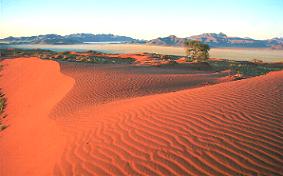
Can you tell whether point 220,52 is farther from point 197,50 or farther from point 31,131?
point 31,131

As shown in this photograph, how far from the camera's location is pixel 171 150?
4.95 metres

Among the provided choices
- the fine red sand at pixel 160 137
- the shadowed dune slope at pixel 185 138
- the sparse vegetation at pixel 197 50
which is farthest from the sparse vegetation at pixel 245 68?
the shadowed dune slope at pixel 185 138

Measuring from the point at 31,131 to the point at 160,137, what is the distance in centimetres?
444

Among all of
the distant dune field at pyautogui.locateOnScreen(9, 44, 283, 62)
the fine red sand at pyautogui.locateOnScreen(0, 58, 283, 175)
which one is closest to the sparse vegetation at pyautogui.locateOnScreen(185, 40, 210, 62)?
the distant dune field at pyautogui.locateOnScreen(9, 44, 283, 62)

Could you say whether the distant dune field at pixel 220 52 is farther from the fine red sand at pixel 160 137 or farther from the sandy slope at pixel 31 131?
the fine red sand at pixel 160 137

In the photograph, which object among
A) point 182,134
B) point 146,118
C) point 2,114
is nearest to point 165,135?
point 182,134

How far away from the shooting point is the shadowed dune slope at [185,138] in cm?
450

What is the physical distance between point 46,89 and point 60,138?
28.2 feet

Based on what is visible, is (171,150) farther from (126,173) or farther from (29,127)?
(29,127)

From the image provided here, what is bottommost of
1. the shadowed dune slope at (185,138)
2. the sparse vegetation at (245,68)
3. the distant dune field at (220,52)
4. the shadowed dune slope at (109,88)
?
the distant dune field at (220,52)

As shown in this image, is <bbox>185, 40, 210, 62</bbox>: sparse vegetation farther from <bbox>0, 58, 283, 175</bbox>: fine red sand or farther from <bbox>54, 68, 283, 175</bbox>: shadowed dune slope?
<bbox>54, 68, 283, 175</bbox>: shadowed dune slope

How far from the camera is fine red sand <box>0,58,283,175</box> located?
15.0 ft

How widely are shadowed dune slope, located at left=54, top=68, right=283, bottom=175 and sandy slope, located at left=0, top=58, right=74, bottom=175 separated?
0.45 m

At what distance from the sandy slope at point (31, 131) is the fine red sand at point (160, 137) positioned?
→ 0.11ft
